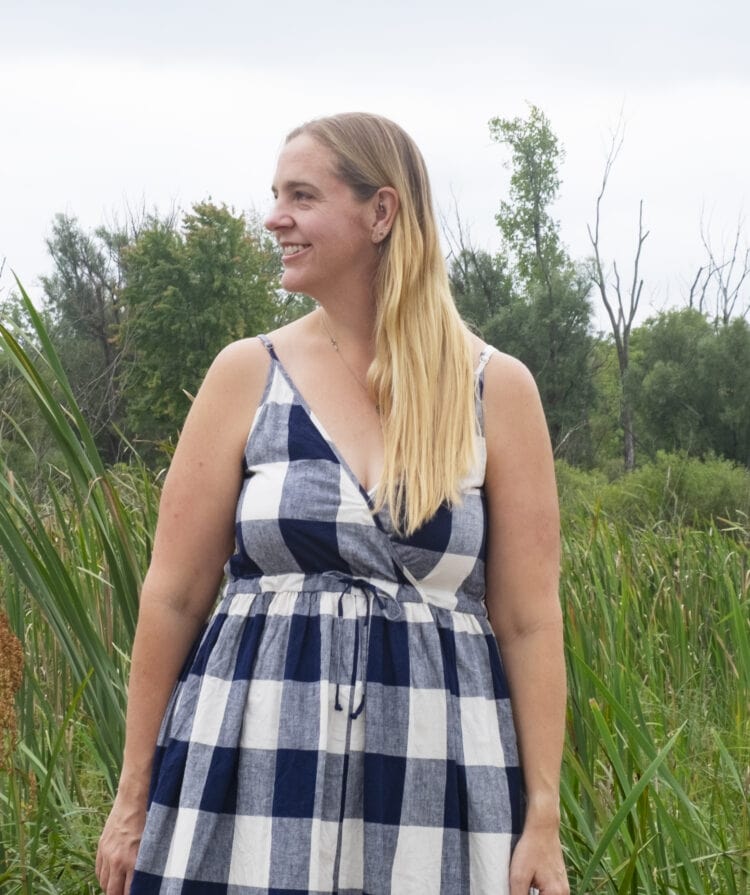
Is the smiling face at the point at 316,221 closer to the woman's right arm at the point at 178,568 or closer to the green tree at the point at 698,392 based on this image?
the woman's right arm at the point at 178,568

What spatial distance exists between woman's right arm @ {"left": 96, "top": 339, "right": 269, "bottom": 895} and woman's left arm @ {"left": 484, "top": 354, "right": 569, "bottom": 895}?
1.20 feet

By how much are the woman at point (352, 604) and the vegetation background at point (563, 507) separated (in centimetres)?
23

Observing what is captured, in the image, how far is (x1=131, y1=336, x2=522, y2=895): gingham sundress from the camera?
167 centimetres

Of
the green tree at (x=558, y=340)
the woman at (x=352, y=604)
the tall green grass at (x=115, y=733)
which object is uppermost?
the woman at (x=352, y=604)

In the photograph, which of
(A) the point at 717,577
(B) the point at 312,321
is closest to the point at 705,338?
(A) the point at 717,577

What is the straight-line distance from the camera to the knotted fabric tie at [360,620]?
5.54 ft

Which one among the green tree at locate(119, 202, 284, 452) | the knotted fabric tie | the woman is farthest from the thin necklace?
the green tree at locate(119, 202, 284, 452)

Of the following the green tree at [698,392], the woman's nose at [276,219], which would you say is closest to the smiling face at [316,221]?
the woman's nose at [276,219]

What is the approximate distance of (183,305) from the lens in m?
34.5

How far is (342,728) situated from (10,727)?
0.61 metres

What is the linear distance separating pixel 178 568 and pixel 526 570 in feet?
1.64

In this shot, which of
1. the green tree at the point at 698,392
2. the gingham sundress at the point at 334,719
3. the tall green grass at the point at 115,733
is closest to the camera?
the gingham sundress at the point at 334,719

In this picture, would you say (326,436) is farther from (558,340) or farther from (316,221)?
(558,340)

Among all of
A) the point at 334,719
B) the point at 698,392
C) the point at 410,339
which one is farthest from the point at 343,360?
the point at 698,392
